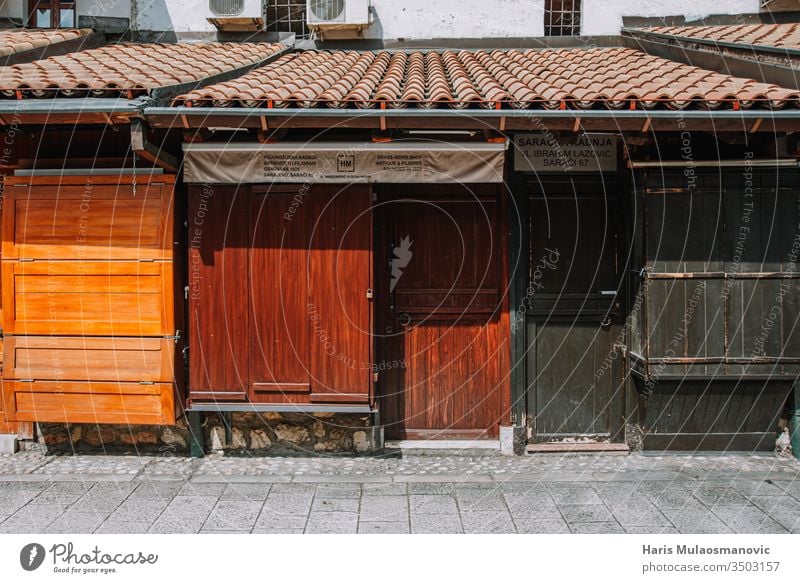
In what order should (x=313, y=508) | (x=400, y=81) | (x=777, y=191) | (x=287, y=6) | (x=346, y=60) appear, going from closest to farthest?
1. (x=313, y=508)
2. (x=777, y=191)
3. (x=400, y=81)
4. (x=346, y=60)
5. (x=287, y=6)

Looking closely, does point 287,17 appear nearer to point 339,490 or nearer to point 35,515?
point 339,490

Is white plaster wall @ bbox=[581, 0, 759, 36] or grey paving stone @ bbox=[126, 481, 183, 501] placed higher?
white plaster wall @ bbox=[581, 0, 759, 36]

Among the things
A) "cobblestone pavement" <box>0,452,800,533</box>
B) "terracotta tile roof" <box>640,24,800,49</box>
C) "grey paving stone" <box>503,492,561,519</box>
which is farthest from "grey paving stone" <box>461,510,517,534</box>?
"terracotta tile roof" <box>640,24,800,49</box>

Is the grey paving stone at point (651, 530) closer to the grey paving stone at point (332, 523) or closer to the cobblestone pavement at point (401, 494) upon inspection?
the cobblestone pavement at point (401, 494)

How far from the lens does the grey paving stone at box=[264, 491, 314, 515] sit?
18.9 ft

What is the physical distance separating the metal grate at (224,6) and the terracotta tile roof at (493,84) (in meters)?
1.17

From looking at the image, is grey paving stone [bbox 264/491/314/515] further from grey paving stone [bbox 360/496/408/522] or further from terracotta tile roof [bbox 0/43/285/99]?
terracotta tile roof [bbox 0/43/285/99]

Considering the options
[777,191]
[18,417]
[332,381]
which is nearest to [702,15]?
[777,191]

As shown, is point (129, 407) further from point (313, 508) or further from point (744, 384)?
point (744, 384)

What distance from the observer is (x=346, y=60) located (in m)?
8.54

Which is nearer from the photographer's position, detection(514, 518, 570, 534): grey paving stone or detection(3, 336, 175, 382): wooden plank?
detection(514, 518, 570, 534): grey paving stone

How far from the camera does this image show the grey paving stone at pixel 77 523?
5.38 m

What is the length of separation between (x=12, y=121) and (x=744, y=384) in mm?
7346

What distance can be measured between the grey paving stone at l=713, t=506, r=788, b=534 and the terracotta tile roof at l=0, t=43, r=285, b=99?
238 inches
